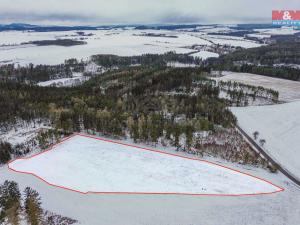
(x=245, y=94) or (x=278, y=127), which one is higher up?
(x=245, y=94)

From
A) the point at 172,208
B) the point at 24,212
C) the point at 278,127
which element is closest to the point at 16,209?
the point at 24,212

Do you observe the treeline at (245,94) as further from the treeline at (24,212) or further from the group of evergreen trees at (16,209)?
the group of evergreen trees at (16,209)

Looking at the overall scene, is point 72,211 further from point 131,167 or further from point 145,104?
point 145,104

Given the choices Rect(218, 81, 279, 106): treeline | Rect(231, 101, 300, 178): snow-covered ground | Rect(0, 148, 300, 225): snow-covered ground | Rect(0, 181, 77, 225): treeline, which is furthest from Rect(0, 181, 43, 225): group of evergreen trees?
Rect(218, 81, 279, 106): treeline

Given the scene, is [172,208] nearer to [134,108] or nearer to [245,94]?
[134,108]

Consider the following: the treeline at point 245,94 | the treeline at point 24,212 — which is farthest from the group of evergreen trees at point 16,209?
the treeline at point 245,94

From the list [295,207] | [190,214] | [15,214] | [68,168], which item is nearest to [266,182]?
[295,207]
